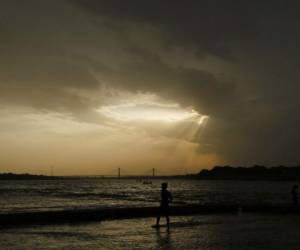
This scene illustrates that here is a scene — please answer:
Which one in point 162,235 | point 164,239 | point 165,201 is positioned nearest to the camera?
point 164,239

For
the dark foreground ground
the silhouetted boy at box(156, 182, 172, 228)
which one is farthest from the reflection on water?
the silhouetted boy at box(156, 182, 172, 228)

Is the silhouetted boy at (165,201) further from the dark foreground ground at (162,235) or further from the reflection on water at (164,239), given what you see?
the reflection on water at (164,239)

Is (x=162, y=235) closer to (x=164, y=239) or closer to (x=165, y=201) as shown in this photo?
(x=164, y=239)

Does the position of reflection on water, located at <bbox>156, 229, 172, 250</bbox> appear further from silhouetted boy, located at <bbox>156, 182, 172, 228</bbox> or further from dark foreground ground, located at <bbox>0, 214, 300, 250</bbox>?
silhouetted boy, located at <bbox>156, 182, 172, 228</bbox>

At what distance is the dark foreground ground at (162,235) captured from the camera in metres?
16.6

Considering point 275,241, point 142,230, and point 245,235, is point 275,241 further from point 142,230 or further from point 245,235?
point 142,230

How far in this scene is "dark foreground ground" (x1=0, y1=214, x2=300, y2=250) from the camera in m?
16.6

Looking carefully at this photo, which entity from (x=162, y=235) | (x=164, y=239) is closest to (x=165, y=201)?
(x=162, y=235)

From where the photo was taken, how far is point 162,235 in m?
19.4

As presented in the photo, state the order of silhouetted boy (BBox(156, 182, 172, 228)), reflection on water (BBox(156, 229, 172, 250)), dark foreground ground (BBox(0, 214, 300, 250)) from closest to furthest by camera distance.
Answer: reflection on water (BBox(156, 229, 172, 250)) < dark foreground ground (BBox(0, 214, 300, 250)) < silhouetted boy (BBox(156, 182, 172, 228))

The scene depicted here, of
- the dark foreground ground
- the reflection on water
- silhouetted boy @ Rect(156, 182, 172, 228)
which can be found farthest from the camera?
silhouetted boy @ Rect(156, 182, 172, 228)

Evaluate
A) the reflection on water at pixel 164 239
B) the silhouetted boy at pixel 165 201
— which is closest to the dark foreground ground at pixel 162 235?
the reflection on water at pixel 164 239

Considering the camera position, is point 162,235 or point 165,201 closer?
point 162,235

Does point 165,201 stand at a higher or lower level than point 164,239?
higher
